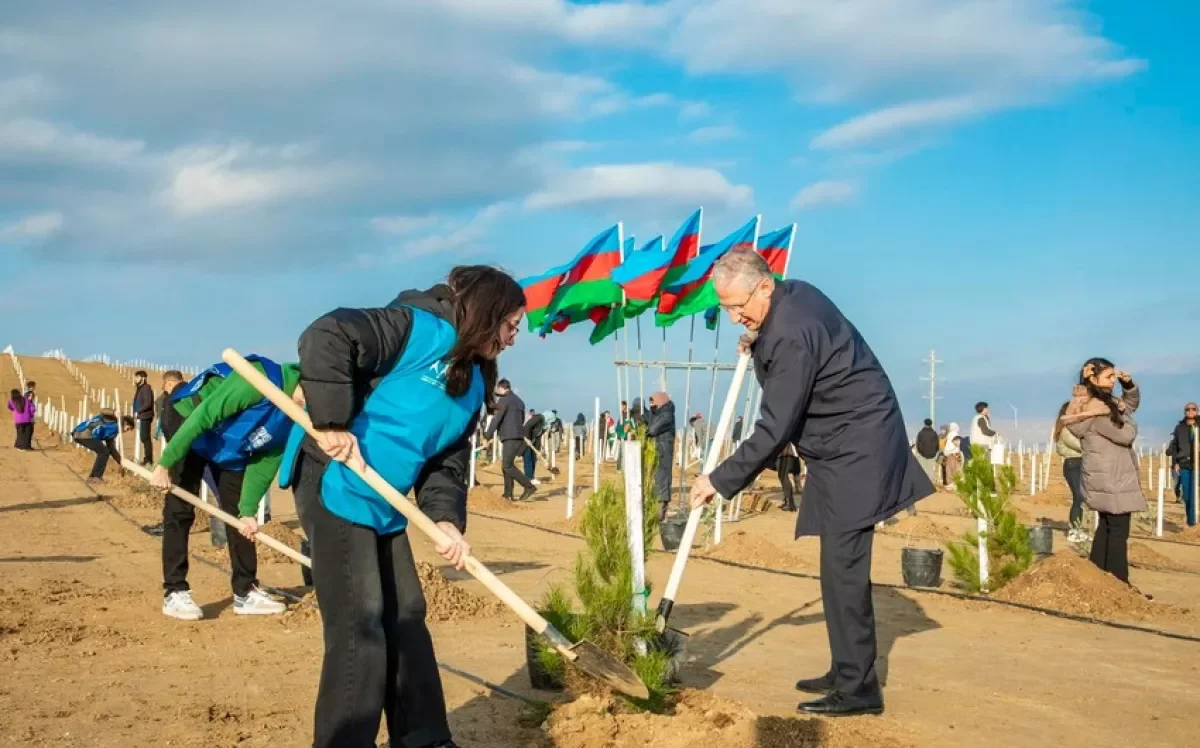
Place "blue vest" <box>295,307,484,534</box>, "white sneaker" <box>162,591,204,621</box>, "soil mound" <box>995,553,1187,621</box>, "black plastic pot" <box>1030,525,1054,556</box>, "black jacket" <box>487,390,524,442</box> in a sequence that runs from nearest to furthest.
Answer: "blue vest" <box>295,307,484,534</box>, "white sneaker" <box>162,591,204,621</box>, "soil mound" <box>995,553,1187,621</box>, "black plastic pot" <box>1030,525,1054,556</box>, "black jacket" <box>487,390,524,442</box>

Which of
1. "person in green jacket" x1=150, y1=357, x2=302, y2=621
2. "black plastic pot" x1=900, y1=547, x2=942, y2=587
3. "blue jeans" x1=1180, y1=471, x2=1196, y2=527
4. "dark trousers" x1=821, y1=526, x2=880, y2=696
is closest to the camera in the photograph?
"dark trousers" x1=821, y1=526, x2=880, y2=696

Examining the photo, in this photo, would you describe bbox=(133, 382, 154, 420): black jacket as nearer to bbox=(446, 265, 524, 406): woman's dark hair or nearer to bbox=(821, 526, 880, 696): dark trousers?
bbox=(821, 526, 880, 696): dark trousers

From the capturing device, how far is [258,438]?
7293 millimetres

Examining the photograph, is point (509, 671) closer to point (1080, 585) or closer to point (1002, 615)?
point (1002, 615)

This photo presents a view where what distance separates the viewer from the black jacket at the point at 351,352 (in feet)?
12.2

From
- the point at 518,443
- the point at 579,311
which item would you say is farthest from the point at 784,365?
the point at 518,443

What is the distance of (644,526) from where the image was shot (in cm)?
633

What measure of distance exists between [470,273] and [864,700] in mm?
2763

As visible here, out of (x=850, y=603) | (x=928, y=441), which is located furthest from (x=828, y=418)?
(x=928, y=441)

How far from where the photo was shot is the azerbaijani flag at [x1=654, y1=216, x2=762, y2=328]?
55.1ft

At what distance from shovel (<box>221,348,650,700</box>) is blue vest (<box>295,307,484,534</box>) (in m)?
0.08

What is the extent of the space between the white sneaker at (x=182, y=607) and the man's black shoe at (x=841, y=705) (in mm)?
4214

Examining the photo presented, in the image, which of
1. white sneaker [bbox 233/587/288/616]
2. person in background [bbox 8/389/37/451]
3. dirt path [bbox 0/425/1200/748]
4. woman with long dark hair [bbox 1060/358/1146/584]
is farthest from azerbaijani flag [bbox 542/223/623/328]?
person in background [bbox 8/389/37/451]

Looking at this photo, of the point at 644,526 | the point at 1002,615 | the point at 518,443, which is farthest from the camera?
the point at 518,443
